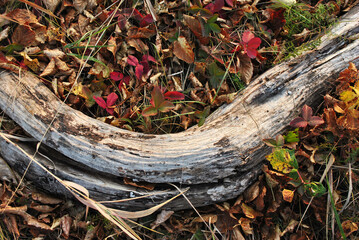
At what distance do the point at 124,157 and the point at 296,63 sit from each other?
163cm

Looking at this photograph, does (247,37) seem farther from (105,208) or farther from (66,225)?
(66,225)

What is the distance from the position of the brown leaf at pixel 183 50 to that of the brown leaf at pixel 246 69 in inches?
18.1

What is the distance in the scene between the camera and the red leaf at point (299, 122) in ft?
6.88

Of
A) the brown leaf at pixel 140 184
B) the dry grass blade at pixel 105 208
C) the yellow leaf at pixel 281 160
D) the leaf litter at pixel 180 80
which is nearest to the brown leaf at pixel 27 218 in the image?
the leaf litter at pixel 180 80

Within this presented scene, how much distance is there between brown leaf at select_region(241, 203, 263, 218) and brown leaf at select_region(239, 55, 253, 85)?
41.4 inches

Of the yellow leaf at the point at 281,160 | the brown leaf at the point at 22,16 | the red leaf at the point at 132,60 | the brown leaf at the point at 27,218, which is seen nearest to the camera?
the yellow leaf at the point at 281,160

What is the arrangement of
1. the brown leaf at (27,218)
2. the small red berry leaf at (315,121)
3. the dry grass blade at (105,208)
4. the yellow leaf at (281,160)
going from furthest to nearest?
the brown leaf at (27,218)
the small red berry leaf at (315,121)
the yellow leaf at (281,160)
the dry grass blade at (105,208)

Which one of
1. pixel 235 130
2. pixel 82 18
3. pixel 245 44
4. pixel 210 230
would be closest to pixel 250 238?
pixel 210 230

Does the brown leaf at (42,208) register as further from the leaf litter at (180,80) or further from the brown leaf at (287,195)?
the brown leaf at (287,195)

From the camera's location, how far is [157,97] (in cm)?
208

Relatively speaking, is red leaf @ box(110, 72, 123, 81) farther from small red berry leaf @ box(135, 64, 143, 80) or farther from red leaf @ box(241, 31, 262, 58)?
red leaf @ box(241, 31, 262, 58)

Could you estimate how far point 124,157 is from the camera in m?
2.09

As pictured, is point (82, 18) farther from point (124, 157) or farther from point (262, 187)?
point (262, 187)

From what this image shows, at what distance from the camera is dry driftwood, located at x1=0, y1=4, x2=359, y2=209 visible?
6.89ft
